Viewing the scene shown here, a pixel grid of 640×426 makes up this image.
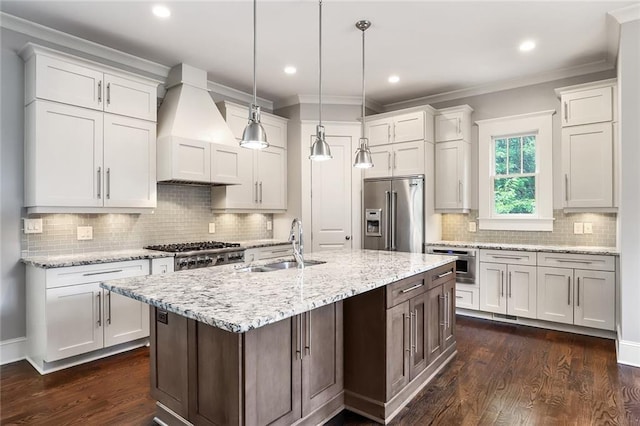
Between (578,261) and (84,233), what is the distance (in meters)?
4.85

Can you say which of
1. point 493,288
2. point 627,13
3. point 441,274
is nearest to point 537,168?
point 493,288

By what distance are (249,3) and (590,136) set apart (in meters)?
3.61

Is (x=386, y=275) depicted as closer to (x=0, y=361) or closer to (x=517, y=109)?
(x=0, y=361)

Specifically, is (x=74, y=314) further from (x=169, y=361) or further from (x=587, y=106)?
(x=587, y=106)

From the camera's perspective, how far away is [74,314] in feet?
10.1

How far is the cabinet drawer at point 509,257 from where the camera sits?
13.6ft

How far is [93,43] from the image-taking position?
3.60 metres

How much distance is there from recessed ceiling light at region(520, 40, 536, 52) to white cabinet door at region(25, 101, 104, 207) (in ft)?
13.2

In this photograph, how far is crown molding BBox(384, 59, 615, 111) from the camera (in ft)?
13.7

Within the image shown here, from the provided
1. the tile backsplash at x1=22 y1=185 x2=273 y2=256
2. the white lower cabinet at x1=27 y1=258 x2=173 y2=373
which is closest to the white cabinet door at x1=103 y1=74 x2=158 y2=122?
the tile backsplash at x1=22 y1=185 x2=273 y2=256

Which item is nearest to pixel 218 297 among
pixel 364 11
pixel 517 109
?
pixel 364 11

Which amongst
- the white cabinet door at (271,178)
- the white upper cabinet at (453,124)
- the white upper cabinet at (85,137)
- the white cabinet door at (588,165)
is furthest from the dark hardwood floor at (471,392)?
the white upper cabinet at (453,124)

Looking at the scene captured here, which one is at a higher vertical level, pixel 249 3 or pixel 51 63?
pixel 249 3

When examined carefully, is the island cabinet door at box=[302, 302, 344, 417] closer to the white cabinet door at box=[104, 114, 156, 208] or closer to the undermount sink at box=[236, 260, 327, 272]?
the undermount sink at box=[236, 260, 327, 272]
